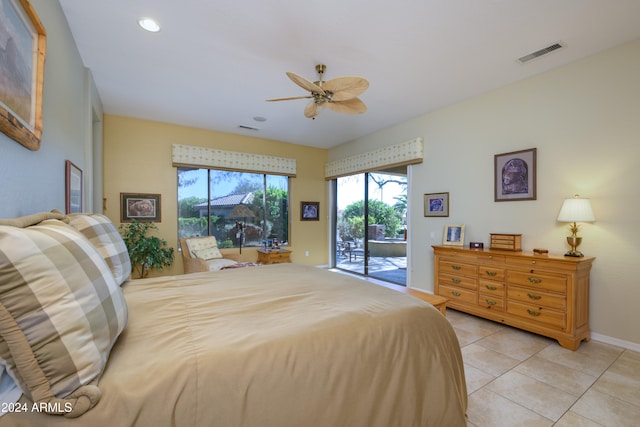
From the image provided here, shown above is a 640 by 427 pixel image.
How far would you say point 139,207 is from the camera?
15.2 feet

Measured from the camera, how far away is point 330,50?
2.72 meters

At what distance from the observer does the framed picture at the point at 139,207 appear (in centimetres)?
451

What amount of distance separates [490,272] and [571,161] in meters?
1.45

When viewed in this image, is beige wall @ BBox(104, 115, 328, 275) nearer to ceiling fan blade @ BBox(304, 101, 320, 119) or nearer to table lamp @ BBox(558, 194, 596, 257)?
ceiling fan blade @ BBox(304, 101, 320, 119)

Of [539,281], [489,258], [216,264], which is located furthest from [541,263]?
[216,264]

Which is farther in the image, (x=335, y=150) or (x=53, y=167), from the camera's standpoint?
(x=335, y=150)

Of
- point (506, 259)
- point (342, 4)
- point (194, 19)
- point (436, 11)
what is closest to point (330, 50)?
point (342, 4)

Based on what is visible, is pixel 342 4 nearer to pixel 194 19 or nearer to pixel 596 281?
pixel 194 19

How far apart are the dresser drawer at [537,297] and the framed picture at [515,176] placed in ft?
3.56

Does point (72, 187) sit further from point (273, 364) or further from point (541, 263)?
point (541, 263)

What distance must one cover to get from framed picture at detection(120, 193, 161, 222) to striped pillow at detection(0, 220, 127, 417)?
4.35 meters

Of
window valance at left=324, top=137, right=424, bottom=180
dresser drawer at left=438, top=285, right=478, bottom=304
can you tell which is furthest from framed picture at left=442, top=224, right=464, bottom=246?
window valance at left=324, top=137, right=424, bottom=180

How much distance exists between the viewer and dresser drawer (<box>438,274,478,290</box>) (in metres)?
3.42

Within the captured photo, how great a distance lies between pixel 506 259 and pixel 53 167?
4.22m
